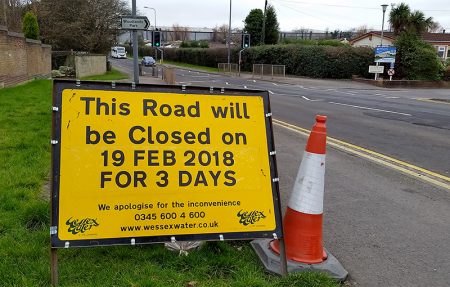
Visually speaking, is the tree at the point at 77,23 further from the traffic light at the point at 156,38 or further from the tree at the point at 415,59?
the tree at the point at 415,59

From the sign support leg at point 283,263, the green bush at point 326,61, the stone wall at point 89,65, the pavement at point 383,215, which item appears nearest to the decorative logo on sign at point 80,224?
the sign support leg at point 283,263

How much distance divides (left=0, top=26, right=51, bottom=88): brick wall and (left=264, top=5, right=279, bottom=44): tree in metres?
33.3

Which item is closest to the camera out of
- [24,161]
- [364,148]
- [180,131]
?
[180,131]

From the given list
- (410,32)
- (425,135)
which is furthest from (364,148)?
(410,32)

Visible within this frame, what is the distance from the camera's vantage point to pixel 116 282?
117 inches

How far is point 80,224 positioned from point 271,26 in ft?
176

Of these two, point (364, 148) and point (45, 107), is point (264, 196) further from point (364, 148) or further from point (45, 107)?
point (45, 107)

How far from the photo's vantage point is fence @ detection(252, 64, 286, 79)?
4069cm

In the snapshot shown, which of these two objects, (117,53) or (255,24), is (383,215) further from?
(117,53)

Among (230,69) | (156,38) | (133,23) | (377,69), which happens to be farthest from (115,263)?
(230,69)

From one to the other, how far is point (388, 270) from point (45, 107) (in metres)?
9.83

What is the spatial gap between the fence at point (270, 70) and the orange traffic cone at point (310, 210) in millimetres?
37354

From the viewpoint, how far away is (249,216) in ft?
10.6

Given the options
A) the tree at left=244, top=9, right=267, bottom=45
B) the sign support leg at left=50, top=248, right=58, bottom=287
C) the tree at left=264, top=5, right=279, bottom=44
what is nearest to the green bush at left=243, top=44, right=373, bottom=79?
the tree at left=264, top=5, right=279, bottom=44
